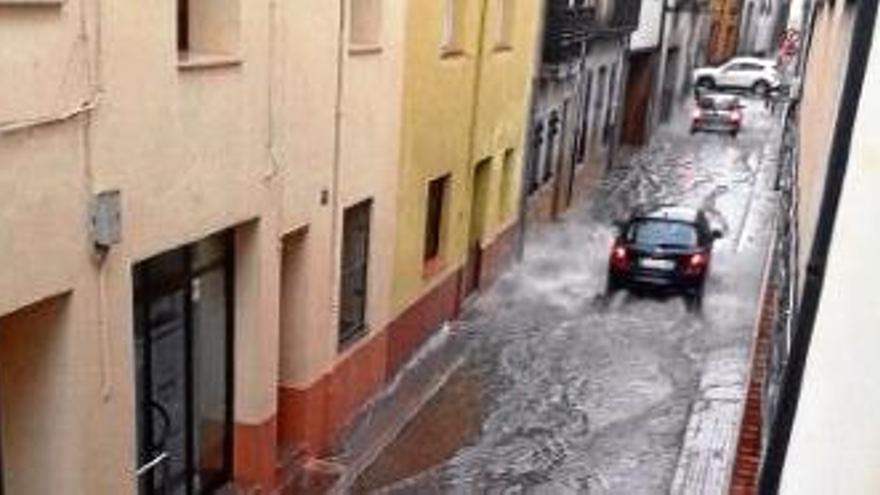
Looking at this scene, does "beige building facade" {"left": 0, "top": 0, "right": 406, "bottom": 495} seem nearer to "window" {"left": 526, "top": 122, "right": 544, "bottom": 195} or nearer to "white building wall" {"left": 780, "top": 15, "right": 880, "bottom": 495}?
"white building wall" {"left": 780, "top": 15, "right": 880, "bottom": 495}

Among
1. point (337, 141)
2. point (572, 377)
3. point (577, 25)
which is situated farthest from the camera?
point (577, 25)

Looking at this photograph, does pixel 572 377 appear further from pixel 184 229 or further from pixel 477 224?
pixel 184 229

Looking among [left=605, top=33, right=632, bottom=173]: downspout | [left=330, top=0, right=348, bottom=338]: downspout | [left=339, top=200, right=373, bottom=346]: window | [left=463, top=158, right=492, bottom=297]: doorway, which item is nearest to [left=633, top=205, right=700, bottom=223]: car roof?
[left=463, top=158, right=492, bottom=297]: doorway

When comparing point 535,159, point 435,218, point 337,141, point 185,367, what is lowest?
point 535,159

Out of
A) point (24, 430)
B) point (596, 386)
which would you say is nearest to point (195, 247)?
point (24, 430)

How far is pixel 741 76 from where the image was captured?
52.4 metres

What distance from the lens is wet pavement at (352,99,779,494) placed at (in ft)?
42.0

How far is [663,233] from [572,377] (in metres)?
5.09

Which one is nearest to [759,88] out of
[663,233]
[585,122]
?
[585,122]

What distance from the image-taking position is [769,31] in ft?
240

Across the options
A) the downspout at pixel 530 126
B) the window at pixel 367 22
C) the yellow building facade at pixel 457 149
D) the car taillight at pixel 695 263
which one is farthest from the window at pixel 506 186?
the window at pixel 367 22

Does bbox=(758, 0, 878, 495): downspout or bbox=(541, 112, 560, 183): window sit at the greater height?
bbox=(758, 0, 878, 495): downspout

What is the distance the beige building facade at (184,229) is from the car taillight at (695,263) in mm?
7596

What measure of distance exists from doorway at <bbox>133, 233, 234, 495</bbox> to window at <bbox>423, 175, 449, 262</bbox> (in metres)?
6.08
